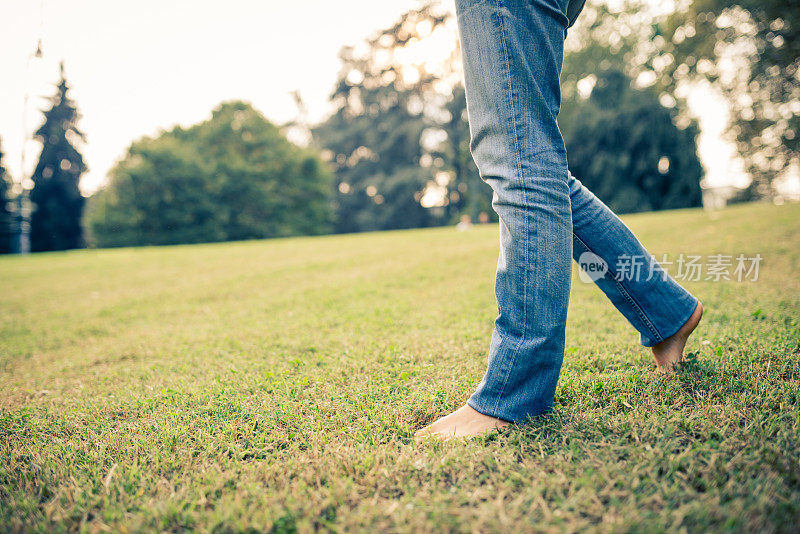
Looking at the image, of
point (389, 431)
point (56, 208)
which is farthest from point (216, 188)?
point (389, 431)

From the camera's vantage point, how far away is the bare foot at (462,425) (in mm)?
1187

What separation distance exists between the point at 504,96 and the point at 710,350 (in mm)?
1378

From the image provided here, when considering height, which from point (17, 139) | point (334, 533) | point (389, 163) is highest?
point (389, 163)

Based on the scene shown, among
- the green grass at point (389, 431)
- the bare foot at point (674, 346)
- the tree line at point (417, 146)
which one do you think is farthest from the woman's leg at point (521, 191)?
the tree line at point (417, 146)

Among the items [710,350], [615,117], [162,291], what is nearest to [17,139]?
[162,291]

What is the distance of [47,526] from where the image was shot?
3.04ft

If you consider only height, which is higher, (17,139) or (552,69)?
(17,139)

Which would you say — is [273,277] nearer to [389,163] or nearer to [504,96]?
[504,96]

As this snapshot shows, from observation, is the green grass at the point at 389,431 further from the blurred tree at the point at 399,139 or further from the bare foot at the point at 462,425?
the blurred tree at the point at 399,139

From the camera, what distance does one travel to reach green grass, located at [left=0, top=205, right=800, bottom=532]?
2.93 ft

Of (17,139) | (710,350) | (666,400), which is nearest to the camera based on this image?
(666,400)

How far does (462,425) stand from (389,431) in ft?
0.73

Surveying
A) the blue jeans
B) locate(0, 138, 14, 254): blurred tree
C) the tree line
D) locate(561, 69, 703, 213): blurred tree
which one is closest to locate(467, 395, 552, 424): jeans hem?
the blue jeans

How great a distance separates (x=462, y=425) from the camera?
1.21 m
